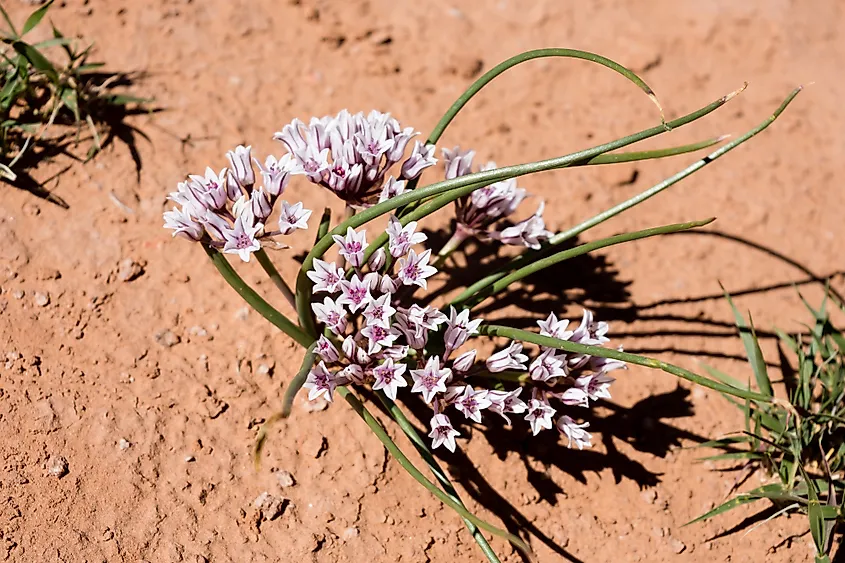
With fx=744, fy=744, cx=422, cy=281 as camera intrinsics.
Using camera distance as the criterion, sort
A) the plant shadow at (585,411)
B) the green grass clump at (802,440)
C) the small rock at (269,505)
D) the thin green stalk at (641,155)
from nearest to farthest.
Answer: the thin green stalk at (641,155) < the small rock at (269,505) < the green grass clump at (802,440) < the plant shadow at (585,411)

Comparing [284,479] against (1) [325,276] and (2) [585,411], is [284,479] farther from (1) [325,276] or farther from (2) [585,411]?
(2) [585,411]

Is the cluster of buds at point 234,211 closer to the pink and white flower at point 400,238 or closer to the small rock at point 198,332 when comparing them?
the pink and white flower at point 400,238

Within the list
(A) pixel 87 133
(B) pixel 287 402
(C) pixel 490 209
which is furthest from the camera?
(A) pixel 87 133

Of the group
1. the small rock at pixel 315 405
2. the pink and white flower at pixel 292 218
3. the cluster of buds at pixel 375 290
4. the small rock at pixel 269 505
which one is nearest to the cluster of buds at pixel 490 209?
the cluster of buds at pixel 375 290

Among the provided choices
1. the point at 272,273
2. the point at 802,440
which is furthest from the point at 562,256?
the point at 802,440

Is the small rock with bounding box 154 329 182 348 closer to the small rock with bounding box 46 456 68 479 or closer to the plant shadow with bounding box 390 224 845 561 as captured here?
the small rock with bounding box 46 456 68 479

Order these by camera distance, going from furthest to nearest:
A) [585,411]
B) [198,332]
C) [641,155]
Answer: [585,411] → [198,332] → [641,155]

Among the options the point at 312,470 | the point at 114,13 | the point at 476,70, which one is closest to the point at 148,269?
the point at 312,470
